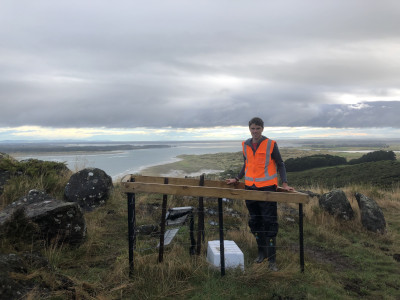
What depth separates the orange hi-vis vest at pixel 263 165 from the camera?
4879 millimetres

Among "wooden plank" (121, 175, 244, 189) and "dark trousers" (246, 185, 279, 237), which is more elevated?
"wooden plank" (121, 175, 244, 189)

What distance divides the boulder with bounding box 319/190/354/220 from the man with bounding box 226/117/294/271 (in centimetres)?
425

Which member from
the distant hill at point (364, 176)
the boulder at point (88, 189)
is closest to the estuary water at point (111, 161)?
the boulder at point (88, 189)

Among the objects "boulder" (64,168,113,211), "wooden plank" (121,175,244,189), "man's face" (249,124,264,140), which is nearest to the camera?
"man's face" (249,124,264,140)

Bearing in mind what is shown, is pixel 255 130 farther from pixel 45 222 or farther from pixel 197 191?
pixel 45 222

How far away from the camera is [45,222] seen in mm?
5195

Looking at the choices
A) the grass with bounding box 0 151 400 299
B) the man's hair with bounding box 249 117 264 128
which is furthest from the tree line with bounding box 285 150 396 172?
the man's hair with bounding box 249 117 264 128

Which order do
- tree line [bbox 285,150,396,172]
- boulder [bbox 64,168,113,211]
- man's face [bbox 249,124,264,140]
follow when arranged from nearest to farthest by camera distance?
man's face [bbox 249,124,264,140], boulder [bbox 64,168,113,211], tree line [bbox 285,150,396,172]

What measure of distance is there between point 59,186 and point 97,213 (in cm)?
228

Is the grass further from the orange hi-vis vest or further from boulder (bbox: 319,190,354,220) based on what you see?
the orange hi-vis vest

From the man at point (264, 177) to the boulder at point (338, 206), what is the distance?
4.25m

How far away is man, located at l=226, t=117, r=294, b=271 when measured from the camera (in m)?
4.85

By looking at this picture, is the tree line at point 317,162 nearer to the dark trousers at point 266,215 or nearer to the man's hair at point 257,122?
the dark trousers at point 266,215

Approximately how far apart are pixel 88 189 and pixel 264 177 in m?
5.51
